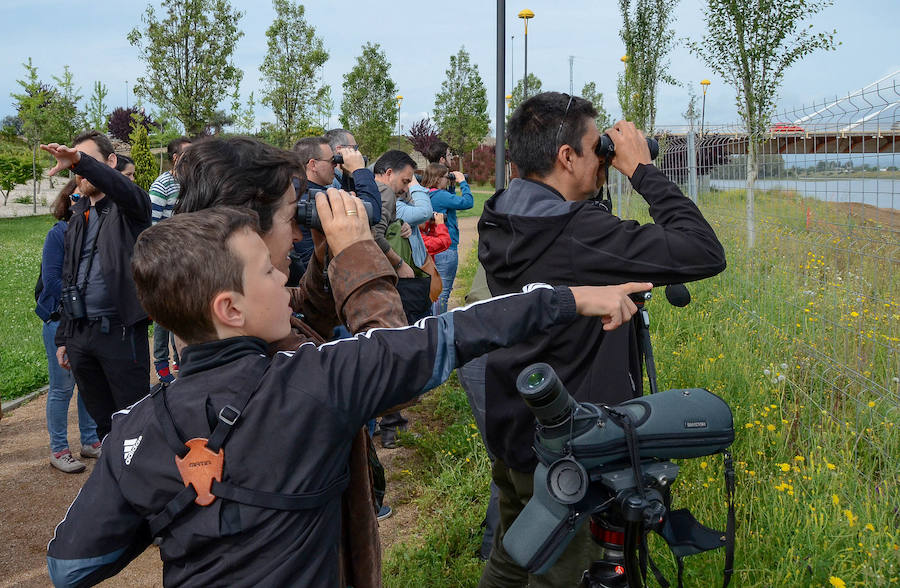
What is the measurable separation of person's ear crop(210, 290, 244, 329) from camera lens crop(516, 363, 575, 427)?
599mm

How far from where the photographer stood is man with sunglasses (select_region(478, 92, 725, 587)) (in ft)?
7.10

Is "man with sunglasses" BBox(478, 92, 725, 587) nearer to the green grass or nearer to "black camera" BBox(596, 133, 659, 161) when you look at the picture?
"black camera" BBox(596, 133, 659, 161)

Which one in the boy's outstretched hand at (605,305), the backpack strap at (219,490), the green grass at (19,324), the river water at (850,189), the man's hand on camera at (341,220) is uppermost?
the river water at (850,189)

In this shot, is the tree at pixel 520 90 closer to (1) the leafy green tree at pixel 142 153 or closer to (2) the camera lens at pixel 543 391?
(1) the leafy green tree at pixel 142 153

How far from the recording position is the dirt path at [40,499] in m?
3.82

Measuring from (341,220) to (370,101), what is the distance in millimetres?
34445

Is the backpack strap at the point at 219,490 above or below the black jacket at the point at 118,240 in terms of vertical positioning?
below

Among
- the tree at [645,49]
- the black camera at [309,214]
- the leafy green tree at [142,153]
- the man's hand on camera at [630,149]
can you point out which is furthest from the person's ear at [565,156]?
the leafy green tree at [142,153]

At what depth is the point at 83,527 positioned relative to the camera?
142 cm

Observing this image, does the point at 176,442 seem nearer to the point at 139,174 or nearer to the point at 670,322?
the point at 670,322

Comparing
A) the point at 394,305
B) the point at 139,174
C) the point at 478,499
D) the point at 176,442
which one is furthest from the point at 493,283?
the point at 139,174

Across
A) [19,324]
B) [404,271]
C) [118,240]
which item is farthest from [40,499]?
[19,324]

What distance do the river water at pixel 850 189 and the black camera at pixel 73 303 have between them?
14.1ft

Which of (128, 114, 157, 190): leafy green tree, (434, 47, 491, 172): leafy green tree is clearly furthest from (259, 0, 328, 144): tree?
(434, 47, 491, 172): leafy green tree
